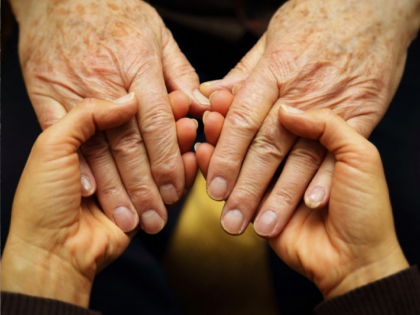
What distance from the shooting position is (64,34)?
1.00 meters

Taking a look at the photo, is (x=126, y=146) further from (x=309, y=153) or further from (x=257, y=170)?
(x=309, y=153)

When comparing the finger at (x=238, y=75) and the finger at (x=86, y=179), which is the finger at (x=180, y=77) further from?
the finger at (x=86, y=179)

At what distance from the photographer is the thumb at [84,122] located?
2.56 ft

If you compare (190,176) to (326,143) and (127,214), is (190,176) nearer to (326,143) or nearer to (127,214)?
→ (127,214)

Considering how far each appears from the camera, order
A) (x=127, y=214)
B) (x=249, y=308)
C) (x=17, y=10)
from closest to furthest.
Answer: (x=127, y=214) → (x=249, y=308) → (x=17, y=10)

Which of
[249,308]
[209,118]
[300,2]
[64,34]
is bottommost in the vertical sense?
[249,308]

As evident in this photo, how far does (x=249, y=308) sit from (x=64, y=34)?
1.06 meters

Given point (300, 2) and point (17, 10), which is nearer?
point (300, 2)

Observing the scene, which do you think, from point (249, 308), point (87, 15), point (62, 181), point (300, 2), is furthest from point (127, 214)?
point (300, 2)

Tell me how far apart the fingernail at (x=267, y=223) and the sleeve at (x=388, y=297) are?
0.23 m

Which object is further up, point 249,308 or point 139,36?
point 139,36

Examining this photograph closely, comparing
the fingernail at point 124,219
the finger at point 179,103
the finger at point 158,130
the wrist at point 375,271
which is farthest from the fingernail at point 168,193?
the wrist at point 375,271

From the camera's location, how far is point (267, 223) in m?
0.89

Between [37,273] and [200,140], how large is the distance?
68 cm
